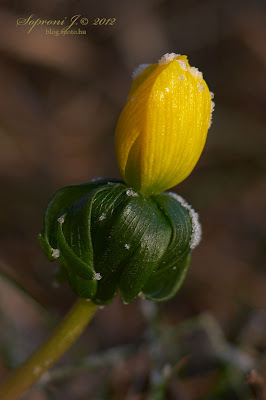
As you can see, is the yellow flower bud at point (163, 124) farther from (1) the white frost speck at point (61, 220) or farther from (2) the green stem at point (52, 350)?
(2) the green stem at point (52, 350)

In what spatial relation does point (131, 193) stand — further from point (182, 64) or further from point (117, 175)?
point (117, 175)

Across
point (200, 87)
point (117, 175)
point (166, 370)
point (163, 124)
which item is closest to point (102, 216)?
point (163, 124)

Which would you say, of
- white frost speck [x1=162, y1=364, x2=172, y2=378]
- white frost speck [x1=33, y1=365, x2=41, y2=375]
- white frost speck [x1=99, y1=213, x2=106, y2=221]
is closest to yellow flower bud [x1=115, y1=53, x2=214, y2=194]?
white frost speck [x1=99, y1=213, x2=106, y2=221]

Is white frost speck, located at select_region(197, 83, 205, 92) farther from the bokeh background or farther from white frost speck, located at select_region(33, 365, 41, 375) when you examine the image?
the bokeh background

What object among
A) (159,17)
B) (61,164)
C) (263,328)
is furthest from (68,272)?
(159,17)

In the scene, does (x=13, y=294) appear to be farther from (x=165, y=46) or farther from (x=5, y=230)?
(x=165, y=46)

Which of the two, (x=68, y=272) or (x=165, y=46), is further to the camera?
(x=165, y=46)
